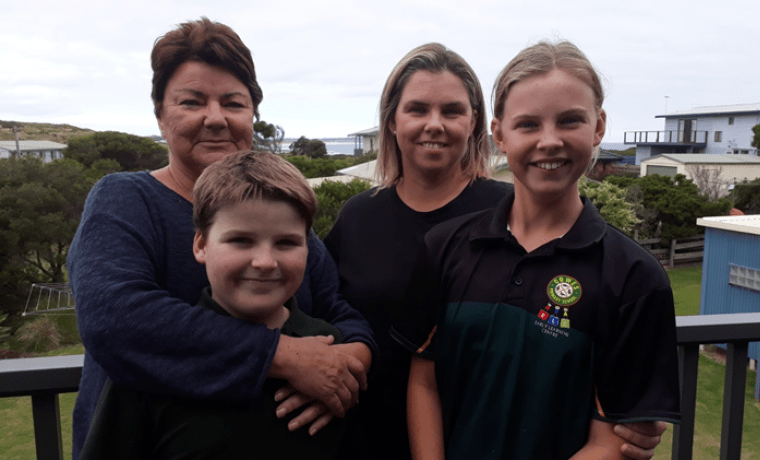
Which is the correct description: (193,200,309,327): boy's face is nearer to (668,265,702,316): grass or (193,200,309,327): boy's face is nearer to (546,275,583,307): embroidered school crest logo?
(546,275,583,307): embroidered school crest logo

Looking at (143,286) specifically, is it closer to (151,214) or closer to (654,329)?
(151,214)

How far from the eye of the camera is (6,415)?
17.1 m

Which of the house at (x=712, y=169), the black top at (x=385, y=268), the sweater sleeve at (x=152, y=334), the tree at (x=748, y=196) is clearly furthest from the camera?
the house at (x=712, y=169)

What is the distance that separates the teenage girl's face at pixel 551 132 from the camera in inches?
53.8

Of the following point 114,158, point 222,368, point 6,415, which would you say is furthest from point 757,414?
point 114,158

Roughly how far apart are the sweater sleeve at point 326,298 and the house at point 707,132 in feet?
130

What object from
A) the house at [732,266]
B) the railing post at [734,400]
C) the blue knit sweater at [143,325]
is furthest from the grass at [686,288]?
the blue knit sweater at [143,325]

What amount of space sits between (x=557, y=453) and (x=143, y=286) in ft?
Answer: 3.38

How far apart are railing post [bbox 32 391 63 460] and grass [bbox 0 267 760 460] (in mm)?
12247

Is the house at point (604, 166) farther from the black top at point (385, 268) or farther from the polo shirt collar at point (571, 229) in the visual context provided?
the polo shirt collar at point (571, 229)

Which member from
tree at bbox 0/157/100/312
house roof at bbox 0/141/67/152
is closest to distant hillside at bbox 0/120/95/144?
house roof at bbox 0/141/67/152

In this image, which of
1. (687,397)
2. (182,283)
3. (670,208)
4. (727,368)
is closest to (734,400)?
(727,368)

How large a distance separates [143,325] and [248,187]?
371 millimetres

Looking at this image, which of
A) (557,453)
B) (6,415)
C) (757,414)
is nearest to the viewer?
(557,453)
